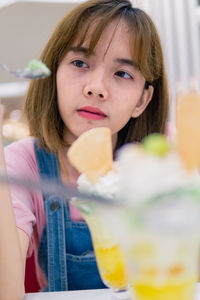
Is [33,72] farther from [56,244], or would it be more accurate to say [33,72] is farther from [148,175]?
[56,244]

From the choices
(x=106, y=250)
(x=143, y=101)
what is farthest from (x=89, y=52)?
(x=106, y=250)

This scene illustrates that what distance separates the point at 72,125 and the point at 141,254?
569mm

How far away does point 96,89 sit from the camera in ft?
2.73

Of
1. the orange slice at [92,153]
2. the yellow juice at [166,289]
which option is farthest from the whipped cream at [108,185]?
the yellow juice at [166,289]

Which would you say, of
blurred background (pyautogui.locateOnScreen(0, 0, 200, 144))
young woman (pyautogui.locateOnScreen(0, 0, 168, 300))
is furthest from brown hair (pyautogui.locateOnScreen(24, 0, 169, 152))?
blurred background (pyautogui.locateOnScreen(0, 0, 200, 144))

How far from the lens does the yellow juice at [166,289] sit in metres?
0.41

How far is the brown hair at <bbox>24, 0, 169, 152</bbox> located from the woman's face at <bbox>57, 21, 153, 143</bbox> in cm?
2

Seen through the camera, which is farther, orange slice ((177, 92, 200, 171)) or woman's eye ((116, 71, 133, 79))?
woman's eye ((116, 71, 133, 79))

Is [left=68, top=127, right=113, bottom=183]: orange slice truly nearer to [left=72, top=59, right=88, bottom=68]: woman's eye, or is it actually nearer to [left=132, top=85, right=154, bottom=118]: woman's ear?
[left=72, top=59, right=88, bottom=68]: woman's eye

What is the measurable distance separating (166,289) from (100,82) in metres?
0.54

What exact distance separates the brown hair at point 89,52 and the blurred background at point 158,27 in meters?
1.44

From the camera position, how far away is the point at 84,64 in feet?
2.98

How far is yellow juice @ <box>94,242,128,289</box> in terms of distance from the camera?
1.80ft

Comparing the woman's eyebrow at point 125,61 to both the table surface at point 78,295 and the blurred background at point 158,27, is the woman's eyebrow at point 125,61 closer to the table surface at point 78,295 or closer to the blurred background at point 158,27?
the table surface at point 78,295
